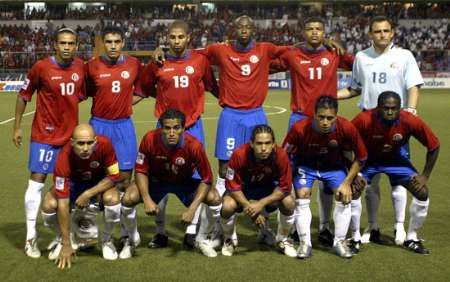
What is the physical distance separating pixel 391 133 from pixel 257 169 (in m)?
1.32

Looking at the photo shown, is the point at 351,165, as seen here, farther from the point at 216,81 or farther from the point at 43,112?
the point at 43,112

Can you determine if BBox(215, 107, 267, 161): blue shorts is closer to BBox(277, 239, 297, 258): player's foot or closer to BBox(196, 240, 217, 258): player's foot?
BBox(196, 240, 217, 258): player's foot

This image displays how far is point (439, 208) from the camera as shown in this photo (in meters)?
7.75

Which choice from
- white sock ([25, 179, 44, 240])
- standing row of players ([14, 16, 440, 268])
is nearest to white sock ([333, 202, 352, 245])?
standing row of players ([14, 16, 440, 268])

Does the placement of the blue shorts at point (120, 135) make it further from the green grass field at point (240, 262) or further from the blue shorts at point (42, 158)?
the green grass field at point (240, 262)

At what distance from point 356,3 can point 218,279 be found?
39.0 m

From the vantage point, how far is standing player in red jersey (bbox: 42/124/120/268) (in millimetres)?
5688

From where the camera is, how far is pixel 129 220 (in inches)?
240

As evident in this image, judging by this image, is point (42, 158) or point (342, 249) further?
point (42, 158)

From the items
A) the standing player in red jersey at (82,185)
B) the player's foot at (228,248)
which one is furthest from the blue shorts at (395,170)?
the standing player in red jersey at (82,185)

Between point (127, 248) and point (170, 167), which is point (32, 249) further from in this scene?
point (170, 167)

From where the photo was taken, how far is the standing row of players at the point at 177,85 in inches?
245

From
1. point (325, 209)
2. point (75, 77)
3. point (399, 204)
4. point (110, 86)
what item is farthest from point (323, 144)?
point (75, 77)

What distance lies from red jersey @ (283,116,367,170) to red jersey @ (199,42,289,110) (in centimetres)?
78
